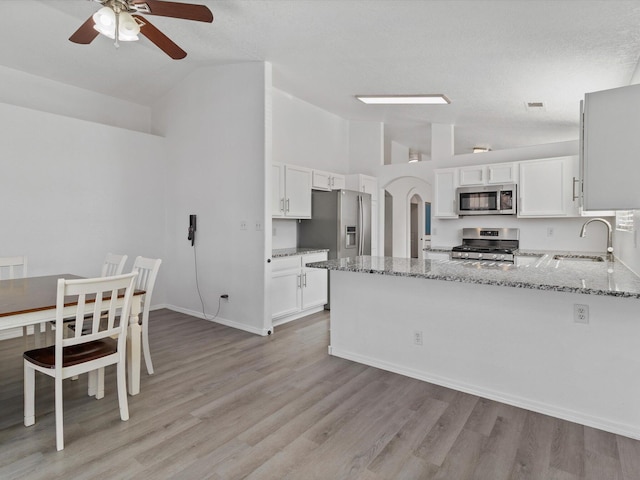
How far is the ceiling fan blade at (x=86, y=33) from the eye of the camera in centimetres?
257

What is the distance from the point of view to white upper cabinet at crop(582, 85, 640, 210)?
191 cm

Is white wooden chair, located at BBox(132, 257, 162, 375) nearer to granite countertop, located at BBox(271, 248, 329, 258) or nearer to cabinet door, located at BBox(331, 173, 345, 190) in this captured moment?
granite countertop, located at BBox(271, 248, 329, 258)

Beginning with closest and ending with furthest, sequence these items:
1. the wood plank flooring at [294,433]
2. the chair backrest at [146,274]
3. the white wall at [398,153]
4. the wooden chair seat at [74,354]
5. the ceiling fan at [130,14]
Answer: the wood plank flooring at [294,433]
the wooden chair seat at [74,354]
the ceiling fan at [130,14]
the chair backrest at [146,274]
the white wall at [398,153]

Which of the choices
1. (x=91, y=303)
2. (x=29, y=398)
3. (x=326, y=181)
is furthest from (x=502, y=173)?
(x=29, y=398)

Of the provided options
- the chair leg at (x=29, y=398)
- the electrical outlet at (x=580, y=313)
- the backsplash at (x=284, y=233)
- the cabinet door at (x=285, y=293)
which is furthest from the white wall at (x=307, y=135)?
the electrical outlet at (x=580, y=313)

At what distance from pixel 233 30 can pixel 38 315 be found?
291 cm

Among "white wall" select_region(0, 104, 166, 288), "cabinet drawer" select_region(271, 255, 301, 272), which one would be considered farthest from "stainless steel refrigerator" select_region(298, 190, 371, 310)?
"white wall" select_region(0, 104, 166, 288)

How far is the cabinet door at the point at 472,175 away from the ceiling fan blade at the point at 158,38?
12.8 ft

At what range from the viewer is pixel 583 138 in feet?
6.79

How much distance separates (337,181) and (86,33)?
364 centimetres

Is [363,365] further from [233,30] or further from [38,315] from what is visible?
[233,30]

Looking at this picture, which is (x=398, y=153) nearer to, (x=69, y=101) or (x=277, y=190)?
(x=277, y=190)

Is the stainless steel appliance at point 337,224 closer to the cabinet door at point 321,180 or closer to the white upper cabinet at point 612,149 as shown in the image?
the cabinet door at point 321,180

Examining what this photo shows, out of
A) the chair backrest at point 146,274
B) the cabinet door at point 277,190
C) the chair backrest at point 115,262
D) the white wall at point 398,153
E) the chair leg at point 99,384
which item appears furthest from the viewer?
the white wall at point 398,153
